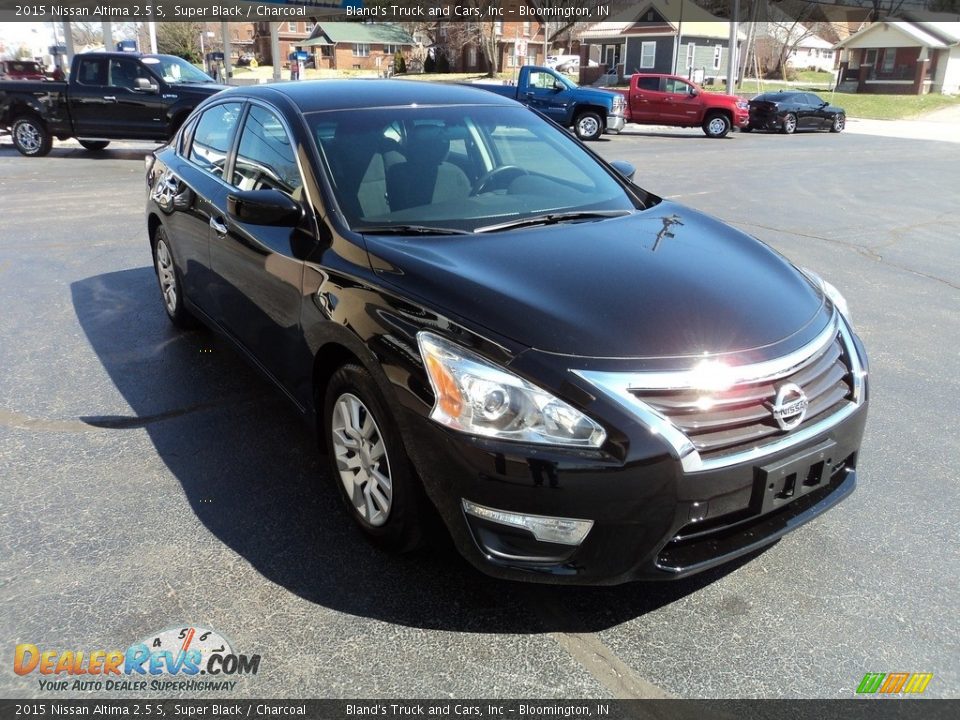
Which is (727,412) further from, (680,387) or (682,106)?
(682,106)

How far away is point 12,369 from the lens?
16.0ft

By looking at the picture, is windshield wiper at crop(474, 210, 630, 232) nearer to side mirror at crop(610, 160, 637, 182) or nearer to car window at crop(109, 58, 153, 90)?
side mirror at crop(610, 160, 637, 182)

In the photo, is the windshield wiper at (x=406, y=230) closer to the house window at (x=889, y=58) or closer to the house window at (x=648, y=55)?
the house window at (x=648, y=55)

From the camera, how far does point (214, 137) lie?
15.3 ft

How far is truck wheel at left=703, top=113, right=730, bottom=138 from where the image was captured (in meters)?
23.9

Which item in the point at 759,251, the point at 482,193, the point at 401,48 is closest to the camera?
the point at 759,251

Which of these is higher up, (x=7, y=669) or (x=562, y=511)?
(x=562, y=511)

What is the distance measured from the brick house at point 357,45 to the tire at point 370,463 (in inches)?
3058

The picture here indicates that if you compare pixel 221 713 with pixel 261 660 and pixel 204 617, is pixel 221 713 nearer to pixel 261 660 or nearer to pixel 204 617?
pixel 261 660

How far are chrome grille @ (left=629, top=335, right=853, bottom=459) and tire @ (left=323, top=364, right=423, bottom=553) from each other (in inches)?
33.5

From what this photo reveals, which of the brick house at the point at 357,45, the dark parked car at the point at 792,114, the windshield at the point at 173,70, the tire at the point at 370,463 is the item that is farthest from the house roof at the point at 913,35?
the tire at the point at 370,463

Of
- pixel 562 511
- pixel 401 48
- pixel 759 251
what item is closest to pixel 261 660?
pixel 562 511

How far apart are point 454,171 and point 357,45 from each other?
79172 mm

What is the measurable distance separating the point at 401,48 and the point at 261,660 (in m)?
82.0
